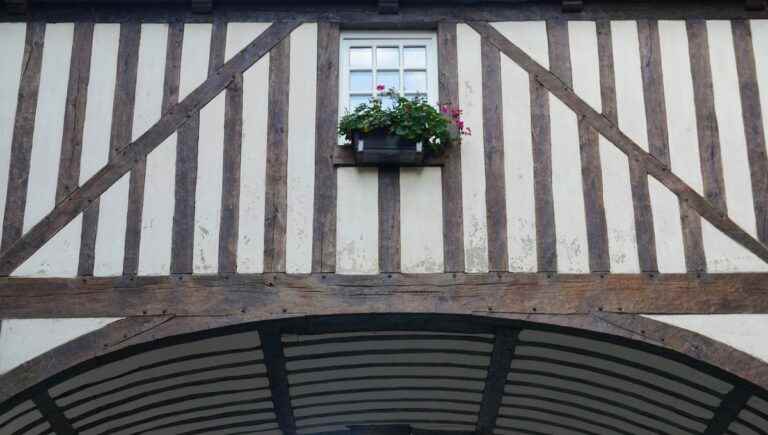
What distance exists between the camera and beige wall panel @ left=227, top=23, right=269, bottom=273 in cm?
851

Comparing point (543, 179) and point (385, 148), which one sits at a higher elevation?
point (385, 148)

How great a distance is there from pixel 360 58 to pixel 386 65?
225mm

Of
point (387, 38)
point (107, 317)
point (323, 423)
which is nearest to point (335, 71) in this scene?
point (387, 38)

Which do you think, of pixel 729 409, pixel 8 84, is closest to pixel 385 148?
pixel 8 84

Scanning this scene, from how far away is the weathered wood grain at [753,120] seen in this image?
8.61 meters

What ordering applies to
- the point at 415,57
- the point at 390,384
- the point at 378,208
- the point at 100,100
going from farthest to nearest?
the point at 390,384, the point at 415,57, the point at 100,100, the point at 378,208

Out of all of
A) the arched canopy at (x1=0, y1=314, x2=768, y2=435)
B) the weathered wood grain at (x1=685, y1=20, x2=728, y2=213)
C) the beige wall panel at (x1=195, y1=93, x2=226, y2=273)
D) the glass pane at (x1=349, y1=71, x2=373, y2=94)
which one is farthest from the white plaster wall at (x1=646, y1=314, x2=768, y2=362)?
the beige wall panel at (x1=195, y1=93, x2=226, y2=273)

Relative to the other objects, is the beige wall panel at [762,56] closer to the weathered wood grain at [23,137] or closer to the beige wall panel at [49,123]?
the beige wall panel at [49,123]

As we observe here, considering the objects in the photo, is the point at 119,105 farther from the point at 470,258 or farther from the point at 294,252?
the point at 470,258

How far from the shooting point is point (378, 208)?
28.2 ft

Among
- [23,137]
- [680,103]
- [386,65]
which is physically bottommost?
[23,137]

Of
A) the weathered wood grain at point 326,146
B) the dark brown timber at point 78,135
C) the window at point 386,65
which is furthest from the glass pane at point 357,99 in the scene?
the dark brown timber at point 78,135

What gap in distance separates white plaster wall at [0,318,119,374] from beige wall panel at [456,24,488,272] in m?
2.54

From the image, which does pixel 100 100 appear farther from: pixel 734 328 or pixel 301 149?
pixel 734 328
